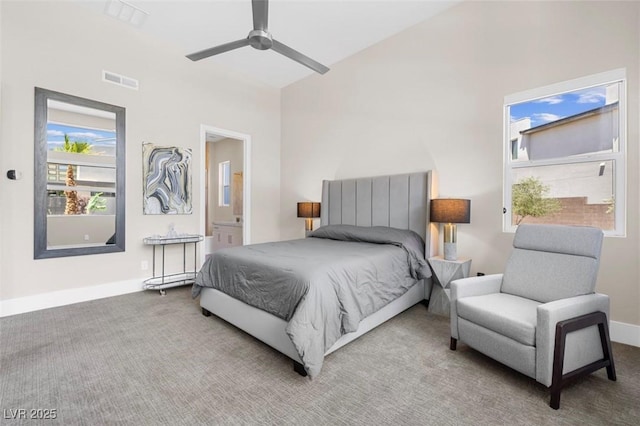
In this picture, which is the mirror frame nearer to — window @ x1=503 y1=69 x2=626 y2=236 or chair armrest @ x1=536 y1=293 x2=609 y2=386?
chair armrest @ x1=536 y1=293 x2=609 y2=386

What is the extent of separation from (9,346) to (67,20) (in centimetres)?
353

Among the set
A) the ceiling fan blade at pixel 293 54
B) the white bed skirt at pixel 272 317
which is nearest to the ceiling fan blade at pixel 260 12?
the ceiling fan blade at pixel 293 54

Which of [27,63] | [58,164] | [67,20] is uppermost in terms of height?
[67,20]

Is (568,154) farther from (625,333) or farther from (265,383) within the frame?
(265,383)

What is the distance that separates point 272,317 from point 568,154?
3.10m

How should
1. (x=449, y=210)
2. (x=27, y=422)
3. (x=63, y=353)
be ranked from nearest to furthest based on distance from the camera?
(x=27, y=422) < (x=63, y=353) < (x=449, y=210)

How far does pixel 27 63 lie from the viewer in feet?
10.0

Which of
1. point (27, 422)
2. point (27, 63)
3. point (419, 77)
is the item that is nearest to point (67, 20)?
point (27, 63)

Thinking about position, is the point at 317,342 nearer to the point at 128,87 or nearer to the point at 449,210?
the point at 449,210

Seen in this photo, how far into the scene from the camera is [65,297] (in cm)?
329

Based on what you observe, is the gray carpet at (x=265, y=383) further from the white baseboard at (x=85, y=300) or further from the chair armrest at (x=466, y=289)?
the chair armrest at (x=466, y=289)

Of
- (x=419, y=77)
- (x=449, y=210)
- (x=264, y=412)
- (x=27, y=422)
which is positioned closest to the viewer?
(x=27, y=422)

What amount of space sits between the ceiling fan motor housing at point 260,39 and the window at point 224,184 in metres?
4.52

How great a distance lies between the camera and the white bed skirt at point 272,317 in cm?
206
